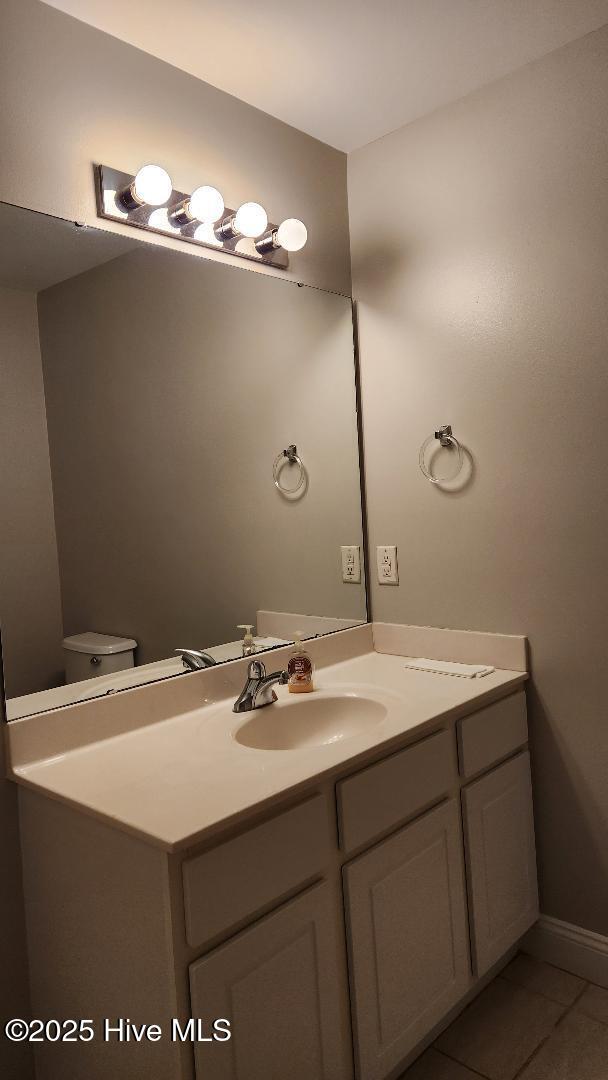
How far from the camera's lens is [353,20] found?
1.58m

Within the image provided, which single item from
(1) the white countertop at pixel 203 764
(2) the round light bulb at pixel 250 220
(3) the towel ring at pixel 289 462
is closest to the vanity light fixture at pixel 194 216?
(2) the round light bulb at pixel 250 220

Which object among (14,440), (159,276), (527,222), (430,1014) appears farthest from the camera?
(527,222)

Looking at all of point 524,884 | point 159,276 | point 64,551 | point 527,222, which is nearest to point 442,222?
point 527,222

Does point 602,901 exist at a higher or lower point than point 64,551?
lower

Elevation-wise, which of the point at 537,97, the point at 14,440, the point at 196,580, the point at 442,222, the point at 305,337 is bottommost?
the point at 196,580

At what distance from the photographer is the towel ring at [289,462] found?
1988 mm

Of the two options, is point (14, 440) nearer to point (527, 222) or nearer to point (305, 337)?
point (305, 337)

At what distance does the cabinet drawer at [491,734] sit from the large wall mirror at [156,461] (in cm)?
54

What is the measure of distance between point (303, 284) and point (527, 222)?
62 cm

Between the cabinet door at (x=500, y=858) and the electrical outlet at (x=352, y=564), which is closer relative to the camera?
the cabinet door at (x=500, y=858)

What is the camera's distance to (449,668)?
6.32 feet

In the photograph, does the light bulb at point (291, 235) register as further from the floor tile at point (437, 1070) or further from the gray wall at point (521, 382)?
the floor tile at point (437, 1070)

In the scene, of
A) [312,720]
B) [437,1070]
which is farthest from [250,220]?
[437,1070]

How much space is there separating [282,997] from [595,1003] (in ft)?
3.19
